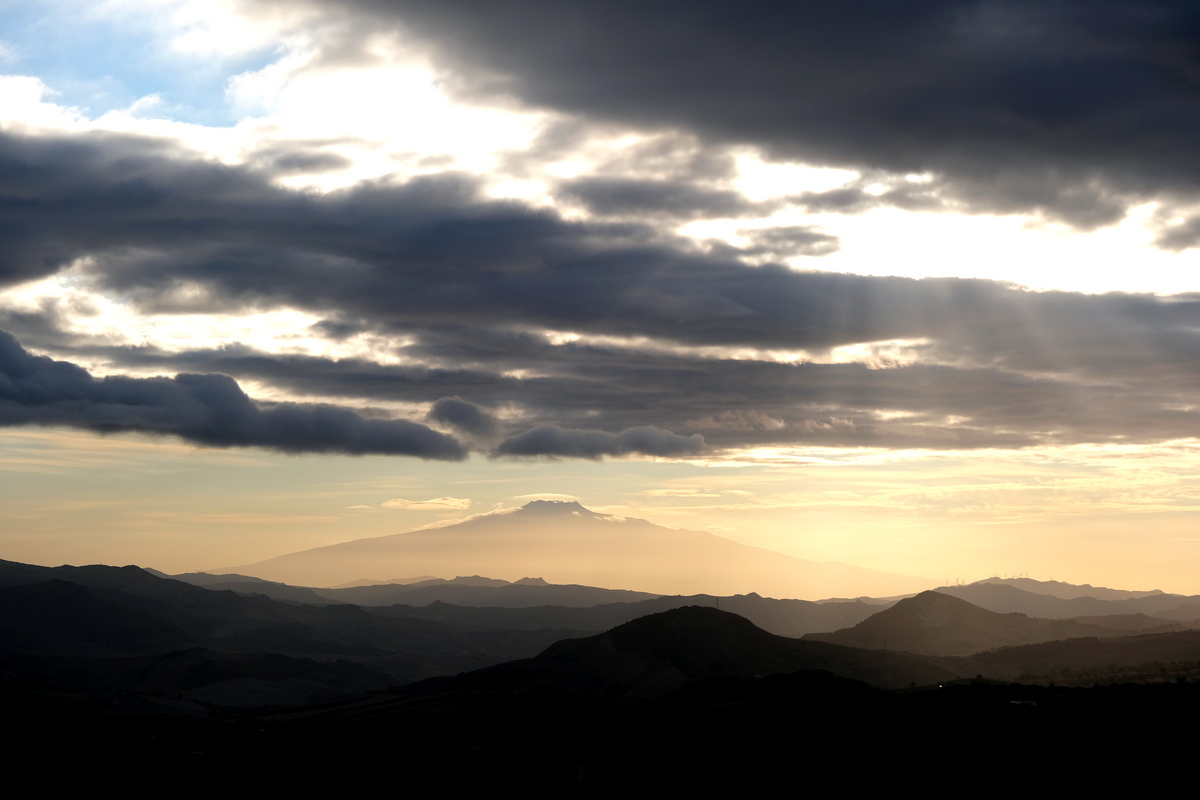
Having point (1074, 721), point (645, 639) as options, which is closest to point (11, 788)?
point (1074, 721)

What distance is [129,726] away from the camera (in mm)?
127562

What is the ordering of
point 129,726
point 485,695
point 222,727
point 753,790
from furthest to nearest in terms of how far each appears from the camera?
point 485,695, point 222,727, point 129,726, point 753,790

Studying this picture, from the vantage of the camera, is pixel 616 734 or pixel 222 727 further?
pixel 222 727

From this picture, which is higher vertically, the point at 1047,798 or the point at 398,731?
the point at 1047,798

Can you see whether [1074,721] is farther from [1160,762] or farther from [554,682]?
[554,682]

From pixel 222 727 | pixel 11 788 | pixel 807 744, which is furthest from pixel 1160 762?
pixel 222 727

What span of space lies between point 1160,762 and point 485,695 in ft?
312

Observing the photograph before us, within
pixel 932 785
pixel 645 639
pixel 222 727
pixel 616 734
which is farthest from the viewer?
pixel 645 639

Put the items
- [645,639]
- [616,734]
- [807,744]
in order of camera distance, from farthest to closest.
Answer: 1. [645,639]
2. [616,734]
3. [807,744]

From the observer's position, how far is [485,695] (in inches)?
5901

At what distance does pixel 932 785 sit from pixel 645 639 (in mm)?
116904

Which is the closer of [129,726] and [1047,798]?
[1047,798]

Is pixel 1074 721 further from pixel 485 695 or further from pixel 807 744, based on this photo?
pixel 485 695

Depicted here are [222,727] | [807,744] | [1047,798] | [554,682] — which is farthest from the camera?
[554,682]
